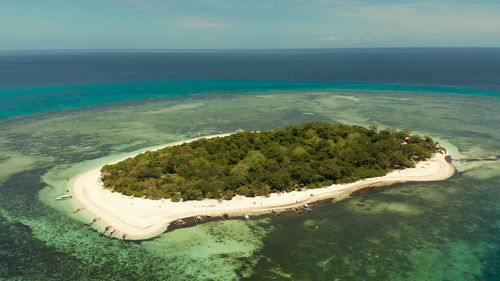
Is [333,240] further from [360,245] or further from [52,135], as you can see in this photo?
[52,135]

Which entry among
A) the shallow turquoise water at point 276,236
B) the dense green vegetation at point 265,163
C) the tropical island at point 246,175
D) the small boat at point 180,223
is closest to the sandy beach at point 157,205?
the tropical island at point 246,175

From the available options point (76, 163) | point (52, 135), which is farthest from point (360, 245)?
point (52, 135)

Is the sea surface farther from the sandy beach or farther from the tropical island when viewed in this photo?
the tropical island

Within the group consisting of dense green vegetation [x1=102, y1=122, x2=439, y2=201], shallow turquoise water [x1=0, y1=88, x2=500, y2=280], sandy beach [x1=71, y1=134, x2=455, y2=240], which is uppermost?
dense green vegetation [x1=102, y1=122, x2=439, y2=201]

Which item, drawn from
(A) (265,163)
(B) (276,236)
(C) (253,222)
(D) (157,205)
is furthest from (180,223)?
(A) (265,163)

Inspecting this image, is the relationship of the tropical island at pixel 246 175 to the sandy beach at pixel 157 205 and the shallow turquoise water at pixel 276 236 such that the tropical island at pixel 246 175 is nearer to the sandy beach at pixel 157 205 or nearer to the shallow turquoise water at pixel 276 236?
the sandy beach at pixel 157 205

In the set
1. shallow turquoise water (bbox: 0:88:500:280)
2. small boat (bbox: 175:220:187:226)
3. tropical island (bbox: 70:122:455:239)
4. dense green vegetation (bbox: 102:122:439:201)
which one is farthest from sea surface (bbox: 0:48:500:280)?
dense green vegetation (bbox: 102:122:439:201)
